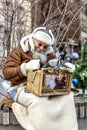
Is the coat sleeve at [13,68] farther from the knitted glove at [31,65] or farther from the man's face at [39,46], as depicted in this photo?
the man's face at [39,46]

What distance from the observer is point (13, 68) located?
292 cm

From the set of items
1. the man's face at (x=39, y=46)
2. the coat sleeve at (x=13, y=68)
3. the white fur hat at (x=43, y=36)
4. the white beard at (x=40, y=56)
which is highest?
the white fur hat at (x=43, y=36)

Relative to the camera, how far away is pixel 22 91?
9.48 feet

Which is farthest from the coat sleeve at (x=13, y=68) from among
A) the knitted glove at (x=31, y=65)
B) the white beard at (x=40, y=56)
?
the white beard at (x=40, y=56)

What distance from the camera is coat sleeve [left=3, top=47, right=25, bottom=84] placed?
2.90 meters

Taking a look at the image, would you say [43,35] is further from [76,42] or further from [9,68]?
[76,42]

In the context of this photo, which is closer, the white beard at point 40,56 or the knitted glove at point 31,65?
the knitted glove at point 31,65

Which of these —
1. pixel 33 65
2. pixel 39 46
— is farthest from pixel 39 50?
pixel 33 65

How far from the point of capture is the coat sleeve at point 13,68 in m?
2.90

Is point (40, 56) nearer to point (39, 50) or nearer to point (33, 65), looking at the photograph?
point (39, 50)

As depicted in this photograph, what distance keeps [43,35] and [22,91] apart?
516mm

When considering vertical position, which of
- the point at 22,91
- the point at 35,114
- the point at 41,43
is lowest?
the point at 35,114

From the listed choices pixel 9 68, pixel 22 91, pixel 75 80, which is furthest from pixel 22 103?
pixel 75 80

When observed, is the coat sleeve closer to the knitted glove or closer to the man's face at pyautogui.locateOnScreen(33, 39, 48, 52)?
the knitted glove
